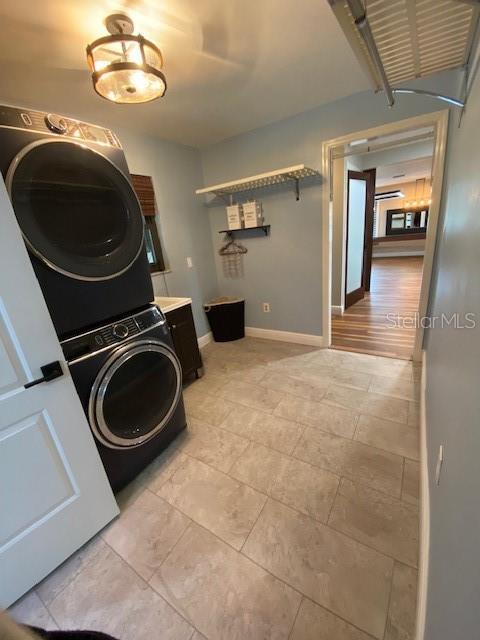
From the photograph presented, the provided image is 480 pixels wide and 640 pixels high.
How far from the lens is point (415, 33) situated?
0.84m

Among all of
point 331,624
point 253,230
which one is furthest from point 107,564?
point 253,230

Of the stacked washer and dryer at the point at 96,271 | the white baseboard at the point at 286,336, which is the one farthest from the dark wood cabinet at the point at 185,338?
the white baseboard at the point at 286,336

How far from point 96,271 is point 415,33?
1488mm

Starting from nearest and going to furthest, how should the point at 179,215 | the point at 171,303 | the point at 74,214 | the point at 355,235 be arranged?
the point at 74,214
the point at 171,303
the point at 179,215
the point at 355,235

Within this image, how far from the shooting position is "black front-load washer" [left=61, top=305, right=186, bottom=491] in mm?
1216

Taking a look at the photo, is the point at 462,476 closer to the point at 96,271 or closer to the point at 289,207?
the point at 96,271

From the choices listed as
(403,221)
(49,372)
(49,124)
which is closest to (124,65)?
(49,124)

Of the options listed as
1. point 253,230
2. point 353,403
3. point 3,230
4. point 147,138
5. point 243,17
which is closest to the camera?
point 3,230

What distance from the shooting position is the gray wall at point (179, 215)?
252 cm

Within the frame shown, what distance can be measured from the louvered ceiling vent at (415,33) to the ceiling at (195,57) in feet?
2.13

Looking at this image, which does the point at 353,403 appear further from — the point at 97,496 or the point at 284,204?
the point at 284,204

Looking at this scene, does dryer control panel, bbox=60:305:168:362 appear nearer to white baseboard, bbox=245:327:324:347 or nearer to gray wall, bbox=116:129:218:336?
gray wall, bbox=116:129:218:336

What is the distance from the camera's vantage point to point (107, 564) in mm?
1160

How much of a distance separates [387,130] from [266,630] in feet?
10.1
